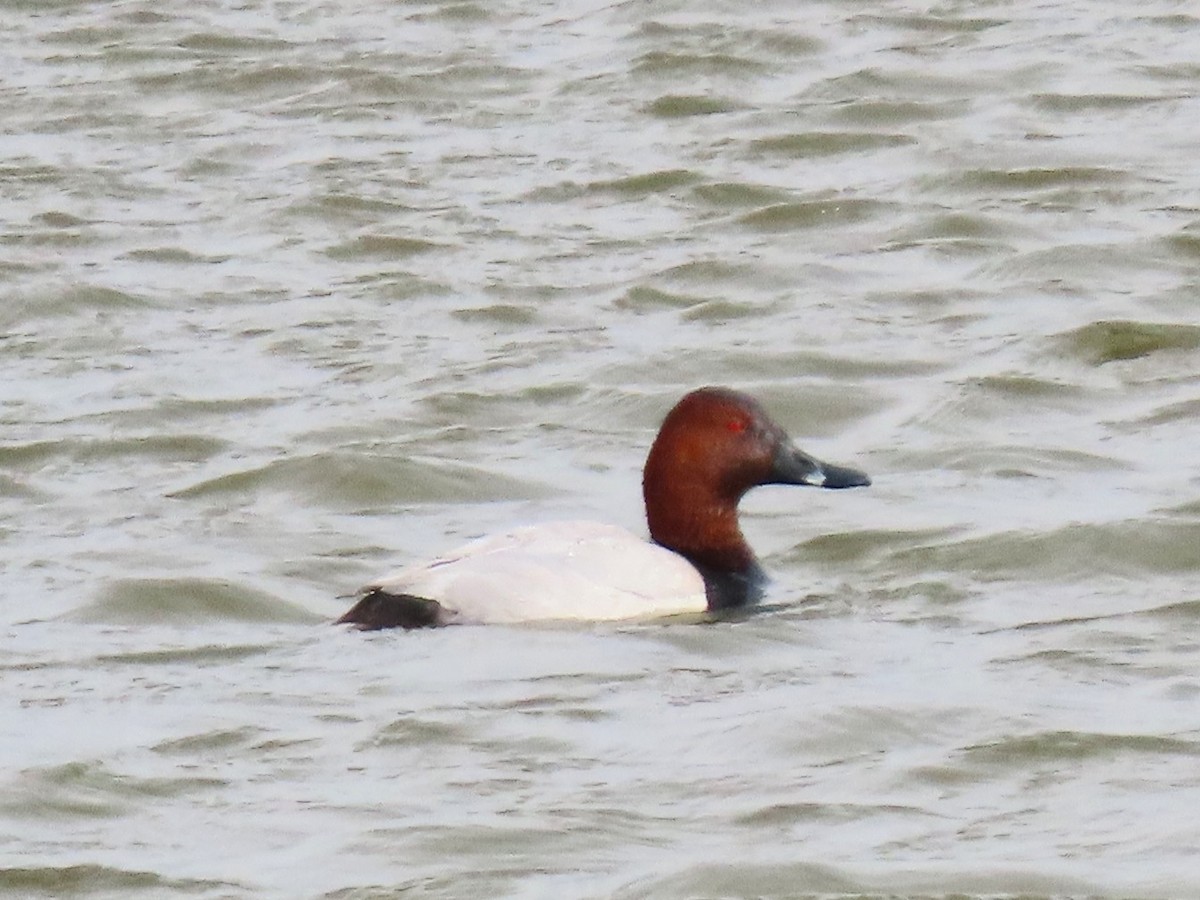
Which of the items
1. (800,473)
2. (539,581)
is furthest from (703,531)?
(539,581)

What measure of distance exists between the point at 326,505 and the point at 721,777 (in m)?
3.27

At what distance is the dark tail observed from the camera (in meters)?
8.16

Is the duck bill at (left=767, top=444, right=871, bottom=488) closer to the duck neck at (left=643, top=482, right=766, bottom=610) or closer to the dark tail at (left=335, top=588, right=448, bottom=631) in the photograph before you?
the duck neck at (left=643, top=482, right=766, bottom=610)

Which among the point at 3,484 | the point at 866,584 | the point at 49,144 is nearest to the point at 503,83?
the point at 49,144

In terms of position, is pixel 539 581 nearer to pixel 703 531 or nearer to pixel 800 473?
pixel 703 531

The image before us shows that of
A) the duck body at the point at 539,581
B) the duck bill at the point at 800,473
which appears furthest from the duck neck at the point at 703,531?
the duck body at the point at 539,581

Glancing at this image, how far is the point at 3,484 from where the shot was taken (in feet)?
34.0

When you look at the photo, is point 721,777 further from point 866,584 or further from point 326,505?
point 326,505

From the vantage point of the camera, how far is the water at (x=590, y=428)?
21.8 ft

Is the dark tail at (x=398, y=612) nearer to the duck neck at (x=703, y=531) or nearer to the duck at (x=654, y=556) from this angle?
the duck at (x=654, y=556)

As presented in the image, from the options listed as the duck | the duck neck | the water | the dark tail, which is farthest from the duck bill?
the dark tail

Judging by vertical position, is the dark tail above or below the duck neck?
above

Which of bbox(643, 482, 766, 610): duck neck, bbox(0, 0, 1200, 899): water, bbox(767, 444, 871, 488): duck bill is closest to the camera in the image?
bbox(0, 0, 1200, 899): water

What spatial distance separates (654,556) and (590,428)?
2390 millimetres
